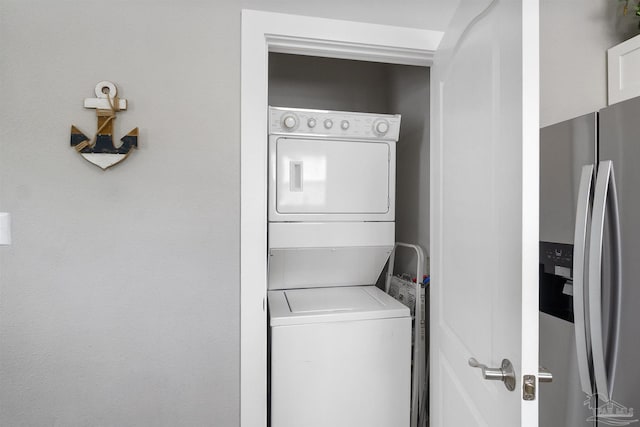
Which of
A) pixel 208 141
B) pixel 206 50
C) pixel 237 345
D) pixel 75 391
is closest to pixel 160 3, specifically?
pixel 206 50

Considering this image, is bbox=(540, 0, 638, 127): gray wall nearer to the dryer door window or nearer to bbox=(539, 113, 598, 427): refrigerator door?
bbox=(539, 113, 598, 427): refrigerator door

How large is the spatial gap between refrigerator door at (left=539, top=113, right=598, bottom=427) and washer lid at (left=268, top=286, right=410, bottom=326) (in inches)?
24.1

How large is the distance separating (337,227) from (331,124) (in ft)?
1.76

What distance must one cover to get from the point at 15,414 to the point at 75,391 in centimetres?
19

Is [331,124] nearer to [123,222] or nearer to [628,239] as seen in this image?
[123,222]

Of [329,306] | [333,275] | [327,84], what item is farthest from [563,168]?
[327,84]

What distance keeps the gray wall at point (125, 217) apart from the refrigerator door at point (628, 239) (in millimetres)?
795

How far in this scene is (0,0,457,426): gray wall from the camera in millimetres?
1218

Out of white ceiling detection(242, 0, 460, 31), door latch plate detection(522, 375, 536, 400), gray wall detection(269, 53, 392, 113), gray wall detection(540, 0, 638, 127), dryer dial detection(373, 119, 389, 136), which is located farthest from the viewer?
gray wall detection(269, 53, 392, 113)

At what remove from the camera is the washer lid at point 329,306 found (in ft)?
5.32

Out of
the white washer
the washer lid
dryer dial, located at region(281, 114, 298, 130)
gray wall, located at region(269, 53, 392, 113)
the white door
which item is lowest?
the white washer

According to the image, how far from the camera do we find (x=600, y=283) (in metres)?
1.12

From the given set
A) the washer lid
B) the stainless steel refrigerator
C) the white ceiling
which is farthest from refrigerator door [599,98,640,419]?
the washer lid

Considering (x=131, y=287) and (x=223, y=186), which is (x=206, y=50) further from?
(x=131, y=287)
